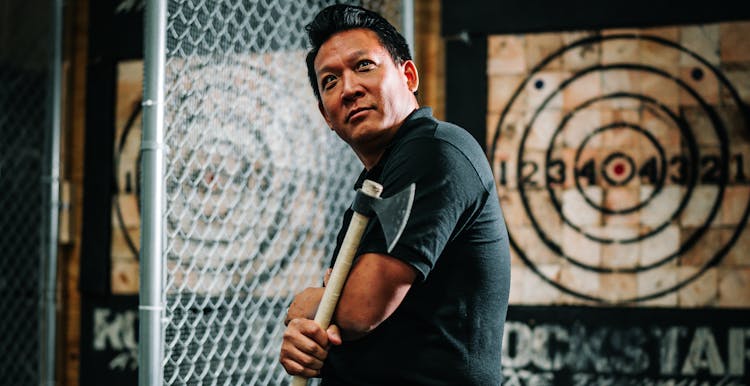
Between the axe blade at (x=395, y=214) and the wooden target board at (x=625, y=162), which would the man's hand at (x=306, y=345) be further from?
the wooden target board at (x=625, y=162)

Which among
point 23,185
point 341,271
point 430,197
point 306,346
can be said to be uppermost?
point 23,185

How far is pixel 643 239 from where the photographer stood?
3262mm

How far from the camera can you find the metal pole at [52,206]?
3.81m

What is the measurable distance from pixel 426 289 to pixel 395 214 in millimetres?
159

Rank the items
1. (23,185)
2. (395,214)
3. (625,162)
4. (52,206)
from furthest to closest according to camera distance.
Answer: (23,185) < (52,206) < (625,162) < (395,214)

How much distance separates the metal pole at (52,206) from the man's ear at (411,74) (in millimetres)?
2801

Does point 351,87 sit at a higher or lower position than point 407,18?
lower

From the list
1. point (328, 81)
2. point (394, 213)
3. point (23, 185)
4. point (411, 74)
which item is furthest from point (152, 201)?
point (23, 185)

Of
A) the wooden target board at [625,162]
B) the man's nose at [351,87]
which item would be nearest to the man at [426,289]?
the man's nose at [351,87]

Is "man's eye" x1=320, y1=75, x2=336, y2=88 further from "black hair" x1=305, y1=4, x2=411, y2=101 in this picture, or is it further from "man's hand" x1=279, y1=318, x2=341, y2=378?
"man's hand" x1=279, y1=318, x2=341, y2=378

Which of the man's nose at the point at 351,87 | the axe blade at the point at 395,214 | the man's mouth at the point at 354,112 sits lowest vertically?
the axe blade at the point at 395,214

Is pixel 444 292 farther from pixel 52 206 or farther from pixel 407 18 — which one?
pixel 52 206

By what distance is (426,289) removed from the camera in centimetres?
122

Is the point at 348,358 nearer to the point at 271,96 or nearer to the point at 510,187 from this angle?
the point at 271,96
